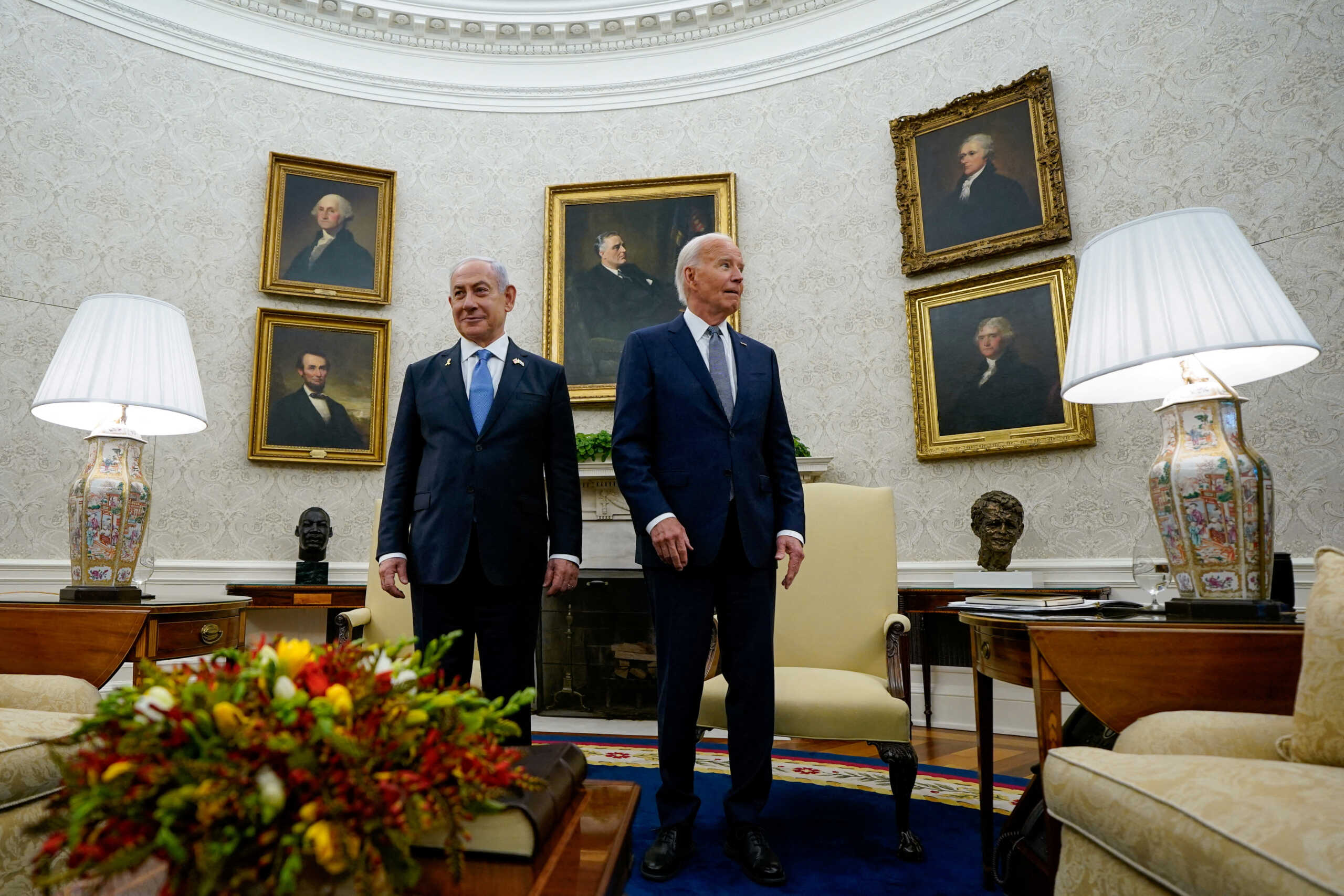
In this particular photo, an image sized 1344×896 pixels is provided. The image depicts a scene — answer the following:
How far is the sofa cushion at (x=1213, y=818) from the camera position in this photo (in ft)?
3.02

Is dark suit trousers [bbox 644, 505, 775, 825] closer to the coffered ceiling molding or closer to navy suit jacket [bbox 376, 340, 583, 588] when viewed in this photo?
navy suit jacket [bbox 376, 340, 583, 588]

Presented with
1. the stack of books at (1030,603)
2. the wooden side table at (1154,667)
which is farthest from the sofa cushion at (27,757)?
the stack of books at (1030,603)

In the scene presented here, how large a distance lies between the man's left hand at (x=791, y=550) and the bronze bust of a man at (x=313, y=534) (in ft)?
10.2

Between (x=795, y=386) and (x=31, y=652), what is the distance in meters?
3.70

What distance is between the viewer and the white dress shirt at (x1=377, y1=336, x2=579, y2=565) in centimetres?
230

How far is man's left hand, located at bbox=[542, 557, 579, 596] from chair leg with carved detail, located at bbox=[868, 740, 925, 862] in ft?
3.20

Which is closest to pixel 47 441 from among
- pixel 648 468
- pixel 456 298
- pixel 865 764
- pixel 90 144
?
pixel 90 144

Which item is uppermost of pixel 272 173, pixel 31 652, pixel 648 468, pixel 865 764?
pixel 272 173

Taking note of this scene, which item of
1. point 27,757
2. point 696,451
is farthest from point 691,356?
point 27,757

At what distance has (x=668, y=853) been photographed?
1965 mm

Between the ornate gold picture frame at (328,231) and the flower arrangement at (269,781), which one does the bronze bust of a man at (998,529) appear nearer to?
the flower arrangement at (269,781)

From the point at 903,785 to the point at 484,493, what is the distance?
4.74 feet

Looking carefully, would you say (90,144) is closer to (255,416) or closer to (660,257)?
(255,416)

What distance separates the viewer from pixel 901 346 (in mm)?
4441
